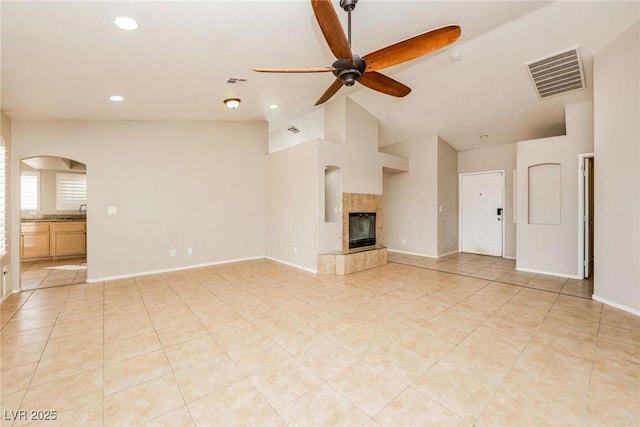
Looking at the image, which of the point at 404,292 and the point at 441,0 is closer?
the point at 441,0

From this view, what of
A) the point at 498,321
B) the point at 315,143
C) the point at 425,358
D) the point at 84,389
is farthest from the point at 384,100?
the point at 84,389

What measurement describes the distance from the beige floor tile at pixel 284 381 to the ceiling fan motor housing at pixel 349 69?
249 centimetres

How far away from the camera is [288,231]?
5.70 m

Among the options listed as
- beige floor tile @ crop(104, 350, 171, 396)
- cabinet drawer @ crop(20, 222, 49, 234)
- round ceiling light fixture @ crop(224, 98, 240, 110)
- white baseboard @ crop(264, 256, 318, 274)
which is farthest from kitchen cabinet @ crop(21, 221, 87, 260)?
beige floor tile @ crop(104, 350, 171, 396)

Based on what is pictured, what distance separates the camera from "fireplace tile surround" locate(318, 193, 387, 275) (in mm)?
4957

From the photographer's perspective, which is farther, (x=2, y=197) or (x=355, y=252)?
(x=355, y=252)

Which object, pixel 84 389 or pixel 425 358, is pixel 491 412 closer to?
pixel 425 358

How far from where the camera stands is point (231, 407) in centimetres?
169

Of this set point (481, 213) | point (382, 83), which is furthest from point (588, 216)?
point (382, 83)

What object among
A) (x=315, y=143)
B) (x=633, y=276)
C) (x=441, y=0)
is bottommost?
(x=633, y=276)

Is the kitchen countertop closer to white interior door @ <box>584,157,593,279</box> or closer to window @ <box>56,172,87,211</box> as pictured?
window @ <box>56,172,87,211</box>

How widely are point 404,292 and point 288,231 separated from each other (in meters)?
2.67

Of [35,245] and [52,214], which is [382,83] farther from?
[52,214]

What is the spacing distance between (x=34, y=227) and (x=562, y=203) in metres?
10.6
